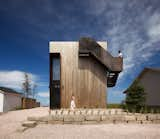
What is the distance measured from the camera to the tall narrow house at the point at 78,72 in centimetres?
1688

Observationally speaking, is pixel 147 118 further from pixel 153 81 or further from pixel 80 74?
pixel 153 81

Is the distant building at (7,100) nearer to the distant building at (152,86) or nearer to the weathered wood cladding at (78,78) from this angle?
the weathered wood cladding at (78,78)

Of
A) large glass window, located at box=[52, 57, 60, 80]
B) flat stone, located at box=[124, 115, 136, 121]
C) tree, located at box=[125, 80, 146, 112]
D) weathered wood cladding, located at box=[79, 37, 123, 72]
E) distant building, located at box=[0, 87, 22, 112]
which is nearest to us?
flat stone, located at box=[124, 115, 136, 121]

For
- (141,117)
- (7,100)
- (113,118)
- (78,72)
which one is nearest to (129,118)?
Answer: (141,117)

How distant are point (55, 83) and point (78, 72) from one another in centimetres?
215

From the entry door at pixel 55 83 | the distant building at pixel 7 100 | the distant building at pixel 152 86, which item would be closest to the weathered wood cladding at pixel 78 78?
the entry door at pixel 55 83

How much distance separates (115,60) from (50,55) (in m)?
5.60

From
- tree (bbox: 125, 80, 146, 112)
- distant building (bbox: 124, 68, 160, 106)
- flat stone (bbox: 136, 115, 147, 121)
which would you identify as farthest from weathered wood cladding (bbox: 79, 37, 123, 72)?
distant building (bbox: 124, 68, 160, 106)

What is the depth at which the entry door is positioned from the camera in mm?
16766

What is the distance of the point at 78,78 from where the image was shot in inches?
670

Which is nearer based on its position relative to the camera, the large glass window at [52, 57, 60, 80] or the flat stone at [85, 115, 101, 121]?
the flat stone at [85, 115, 101, 121]

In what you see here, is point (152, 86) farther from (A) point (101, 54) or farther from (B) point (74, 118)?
(B) point (74, 118)

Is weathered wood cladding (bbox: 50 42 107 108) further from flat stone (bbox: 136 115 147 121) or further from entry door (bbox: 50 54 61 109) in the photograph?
flat stone (bbox: 136 115 147 121)

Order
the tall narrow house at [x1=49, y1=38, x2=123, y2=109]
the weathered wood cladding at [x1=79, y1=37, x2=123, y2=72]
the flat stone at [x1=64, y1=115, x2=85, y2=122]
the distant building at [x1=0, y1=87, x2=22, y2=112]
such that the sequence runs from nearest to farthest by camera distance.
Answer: the flat stone at [x1=64, y1=115, x2=85, y2=122], the weathered wood cladding at [x1=79, y1=37, x2=123, y2=72], the tall narrow house at [x1=49, y1=38, x2=123, y2=109], the distant building at [x1=0, y1=87, x2=22, y2=112]
